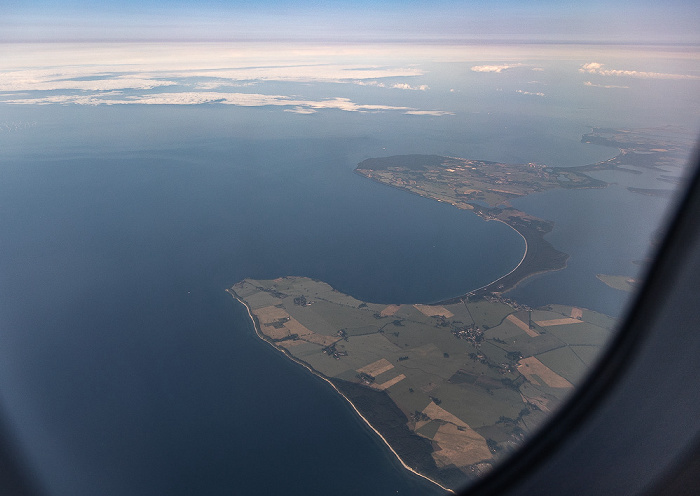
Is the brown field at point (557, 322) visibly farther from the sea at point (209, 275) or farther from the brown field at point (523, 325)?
the sea at point (209, 275)

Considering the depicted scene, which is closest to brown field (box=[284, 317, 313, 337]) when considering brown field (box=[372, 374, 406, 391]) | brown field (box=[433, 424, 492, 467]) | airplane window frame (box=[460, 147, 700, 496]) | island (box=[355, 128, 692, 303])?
brown field (box=[372, 374, 406, 391])

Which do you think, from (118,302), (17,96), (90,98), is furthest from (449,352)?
(90,98)

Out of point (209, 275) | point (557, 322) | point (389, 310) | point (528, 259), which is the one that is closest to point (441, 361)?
point (389, 310)

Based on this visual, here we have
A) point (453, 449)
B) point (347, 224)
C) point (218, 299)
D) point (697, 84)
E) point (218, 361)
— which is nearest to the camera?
point (453, 449)

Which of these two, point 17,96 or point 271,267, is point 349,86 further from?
point 271,267

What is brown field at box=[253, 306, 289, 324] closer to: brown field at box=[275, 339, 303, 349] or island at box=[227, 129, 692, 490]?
island at box=[227, 129, 692, 490]
